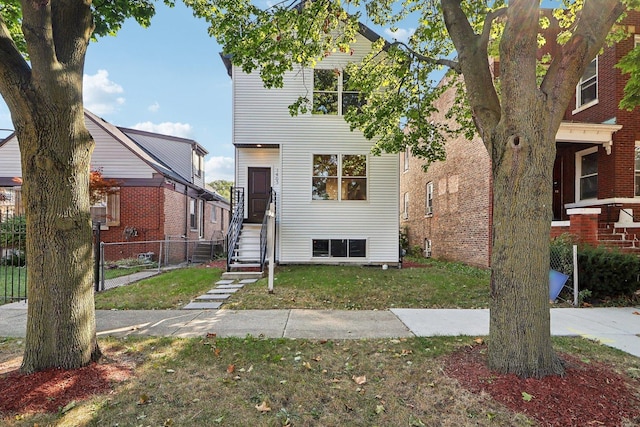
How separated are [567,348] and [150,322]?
5.86m

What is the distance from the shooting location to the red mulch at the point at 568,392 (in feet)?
9.30

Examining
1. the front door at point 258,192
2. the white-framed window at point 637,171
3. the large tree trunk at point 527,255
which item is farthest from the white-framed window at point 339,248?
the white-framed window at point 637,171

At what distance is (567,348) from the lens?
171 inches

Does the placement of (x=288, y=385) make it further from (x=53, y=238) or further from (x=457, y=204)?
(x=457, y=204)

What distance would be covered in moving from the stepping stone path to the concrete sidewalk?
311 millimetres

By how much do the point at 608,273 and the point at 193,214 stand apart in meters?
17.2

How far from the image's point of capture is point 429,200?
56.9 feet

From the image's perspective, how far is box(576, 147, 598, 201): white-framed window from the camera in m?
11.2

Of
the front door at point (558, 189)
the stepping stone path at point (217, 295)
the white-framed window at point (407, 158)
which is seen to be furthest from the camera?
the white-framed window at point (407, 158)

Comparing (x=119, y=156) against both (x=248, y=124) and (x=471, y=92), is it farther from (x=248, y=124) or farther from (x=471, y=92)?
(x=471, y=92)

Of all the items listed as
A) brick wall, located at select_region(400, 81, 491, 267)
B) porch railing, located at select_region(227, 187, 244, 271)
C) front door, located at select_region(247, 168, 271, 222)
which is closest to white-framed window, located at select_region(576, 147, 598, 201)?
brick wall, located at select_region(400, 81, 491, 267)

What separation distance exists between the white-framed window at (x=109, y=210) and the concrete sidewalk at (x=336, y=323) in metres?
8.31

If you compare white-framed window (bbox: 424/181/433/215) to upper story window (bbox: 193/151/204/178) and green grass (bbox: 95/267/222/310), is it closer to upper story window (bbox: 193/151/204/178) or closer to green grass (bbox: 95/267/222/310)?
green grass (bbox: 95/267/222/310)

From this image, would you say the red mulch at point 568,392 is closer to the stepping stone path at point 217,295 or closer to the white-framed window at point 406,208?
the stepping stone path at point 217,295
